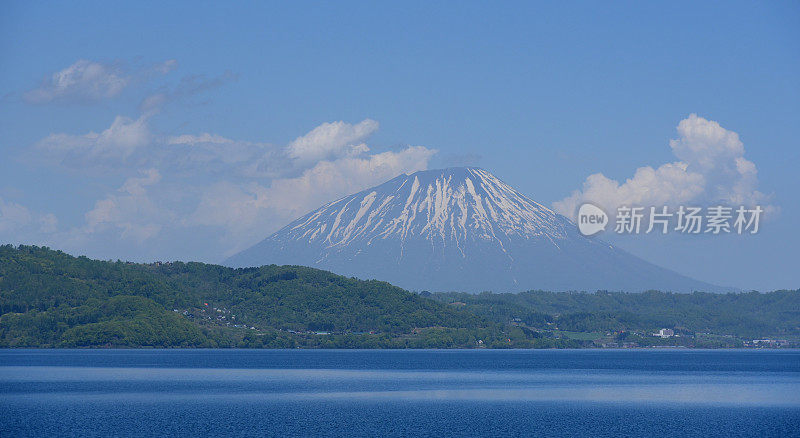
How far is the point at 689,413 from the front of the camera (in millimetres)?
82438

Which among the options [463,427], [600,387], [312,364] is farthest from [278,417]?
[312,364]

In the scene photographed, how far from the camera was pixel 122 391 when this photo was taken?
99.4 metres

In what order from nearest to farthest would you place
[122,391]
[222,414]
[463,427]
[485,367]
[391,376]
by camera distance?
[463,427] → [222,414] → [122,391] → [391,376] → [485,367]

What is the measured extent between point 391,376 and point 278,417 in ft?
192

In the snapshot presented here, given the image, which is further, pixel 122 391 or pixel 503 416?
pixel 122 391

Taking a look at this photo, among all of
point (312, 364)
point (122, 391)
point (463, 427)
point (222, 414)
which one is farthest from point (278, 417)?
point (312, 364)

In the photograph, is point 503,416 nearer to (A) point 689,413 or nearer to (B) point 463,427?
(B) point 463,427

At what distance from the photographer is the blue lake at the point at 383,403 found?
2766 inches

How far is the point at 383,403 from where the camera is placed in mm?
Answer: 90000

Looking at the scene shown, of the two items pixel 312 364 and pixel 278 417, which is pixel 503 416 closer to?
pixel 278 417

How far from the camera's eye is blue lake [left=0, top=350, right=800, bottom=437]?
70.2m

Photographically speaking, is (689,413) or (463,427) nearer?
(463,427)

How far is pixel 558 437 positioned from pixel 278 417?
23651 mm

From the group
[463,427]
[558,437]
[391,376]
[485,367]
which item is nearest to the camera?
[558,437]
